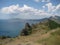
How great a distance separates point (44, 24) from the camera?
12.6 feet

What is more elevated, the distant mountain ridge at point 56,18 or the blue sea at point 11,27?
the distant mountain ridge at point 56,18

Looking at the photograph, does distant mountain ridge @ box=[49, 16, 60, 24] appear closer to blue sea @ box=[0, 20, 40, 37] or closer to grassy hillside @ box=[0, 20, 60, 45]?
grassy hillside @ box=[0, 20, 60, 45]

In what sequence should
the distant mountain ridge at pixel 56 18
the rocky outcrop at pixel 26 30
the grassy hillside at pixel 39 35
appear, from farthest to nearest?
1. the distant mountain ridge at pixel 56 18
2. the rocky outcrop at pixel 26 30
3. the grassy hillside at pixel 39 35

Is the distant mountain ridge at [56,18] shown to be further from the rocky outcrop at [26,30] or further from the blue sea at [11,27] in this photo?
the blue sea at [11,27]

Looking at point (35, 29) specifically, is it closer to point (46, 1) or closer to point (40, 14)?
point (40, 14)

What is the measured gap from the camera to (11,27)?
3596 mm

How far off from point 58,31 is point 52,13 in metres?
0.51

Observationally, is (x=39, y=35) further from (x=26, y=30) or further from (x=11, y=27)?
(x=11, y=27)

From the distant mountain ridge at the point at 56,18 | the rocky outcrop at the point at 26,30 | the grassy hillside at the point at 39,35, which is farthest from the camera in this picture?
the distant mountain ridge at the point at 56,18

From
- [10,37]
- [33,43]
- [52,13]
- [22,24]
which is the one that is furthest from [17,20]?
[52,13]

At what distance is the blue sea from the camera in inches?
142

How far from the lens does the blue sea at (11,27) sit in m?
3.60

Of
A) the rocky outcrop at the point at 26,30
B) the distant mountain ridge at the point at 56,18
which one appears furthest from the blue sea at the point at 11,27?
the distant mountain ridge at the point at 56,18

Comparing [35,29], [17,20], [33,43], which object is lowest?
[33,43]
